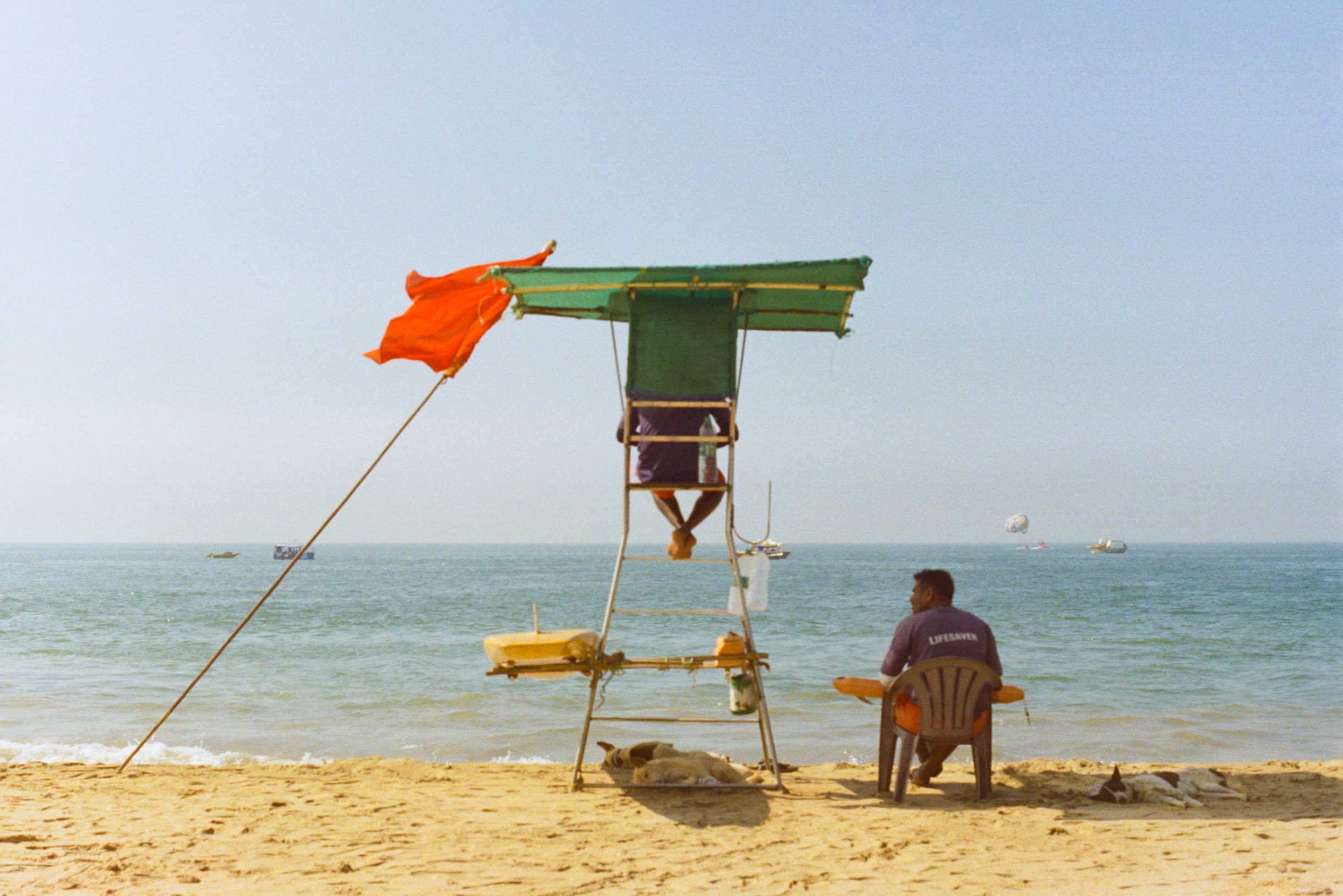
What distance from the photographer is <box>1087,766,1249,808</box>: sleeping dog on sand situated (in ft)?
18.2

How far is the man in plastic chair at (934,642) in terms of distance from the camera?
17.8ft

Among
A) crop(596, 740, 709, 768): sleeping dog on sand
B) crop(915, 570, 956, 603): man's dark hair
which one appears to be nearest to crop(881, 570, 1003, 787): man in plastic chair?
crop(915, 570, 956, 603): man's dark hair

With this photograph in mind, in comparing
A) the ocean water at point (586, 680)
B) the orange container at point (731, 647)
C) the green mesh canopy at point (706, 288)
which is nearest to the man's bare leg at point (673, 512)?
the orange container at point (731, 647)

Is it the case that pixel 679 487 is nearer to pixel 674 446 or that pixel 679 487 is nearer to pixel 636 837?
pixel 674 446

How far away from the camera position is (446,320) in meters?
6.39

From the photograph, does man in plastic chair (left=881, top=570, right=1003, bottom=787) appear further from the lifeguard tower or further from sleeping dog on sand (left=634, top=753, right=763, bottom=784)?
sleeping dog on sand (left=634, top=753, right=763, bottom=784)

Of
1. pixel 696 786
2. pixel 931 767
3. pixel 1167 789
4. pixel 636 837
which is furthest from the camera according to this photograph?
pixel 931 767

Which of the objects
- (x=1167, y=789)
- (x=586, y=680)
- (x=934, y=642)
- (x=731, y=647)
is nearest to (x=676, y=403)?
(x=731, y=647)

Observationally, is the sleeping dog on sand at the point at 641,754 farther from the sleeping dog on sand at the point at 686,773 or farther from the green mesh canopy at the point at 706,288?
the green mesh canopy at the point at 706,288

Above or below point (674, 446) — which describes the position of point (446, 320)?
above

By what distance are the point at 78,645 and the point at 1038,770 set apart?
20.5 metres

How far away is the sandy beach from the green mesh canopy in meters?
2.98

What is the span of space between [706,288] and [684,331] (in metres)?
0.32

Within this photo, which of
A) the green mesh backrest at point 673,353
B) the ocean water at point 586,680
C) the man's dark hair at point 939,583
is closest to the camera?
the man's dark hair at point 939,583
